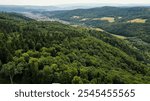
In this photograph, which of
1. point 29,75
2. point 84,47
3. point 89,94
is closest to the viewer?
point 89,94

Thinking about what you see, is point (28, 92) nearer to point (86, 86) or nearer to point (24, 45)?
point (86, 86)

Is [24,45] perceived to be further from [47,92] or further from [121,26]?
[121,26]

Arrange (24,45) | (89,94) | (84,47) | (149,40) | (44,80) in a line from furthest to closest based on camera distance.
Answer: (149,40) → (84,47) → (24,45) → (44,80) → (89,94)

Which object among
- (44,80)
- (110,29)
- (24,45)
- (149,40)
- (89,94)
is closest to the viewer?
(89,94)

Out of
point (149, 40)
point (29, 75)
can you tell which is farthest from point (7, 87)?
point (149, 40)

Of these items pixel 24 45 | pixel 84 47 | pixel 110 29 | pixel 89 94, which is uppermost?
pixel 89 94

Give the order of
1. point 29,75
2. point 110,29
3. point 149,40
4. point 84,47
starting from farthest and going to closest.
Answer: point 110,29
point 149,40
point 84,47
point 29,75

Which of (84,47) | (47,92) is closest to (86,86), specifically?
(47,92)

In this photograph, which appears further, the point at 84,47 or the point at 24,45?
the point at 84,47

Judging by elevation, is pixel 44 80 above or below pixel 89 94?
below
